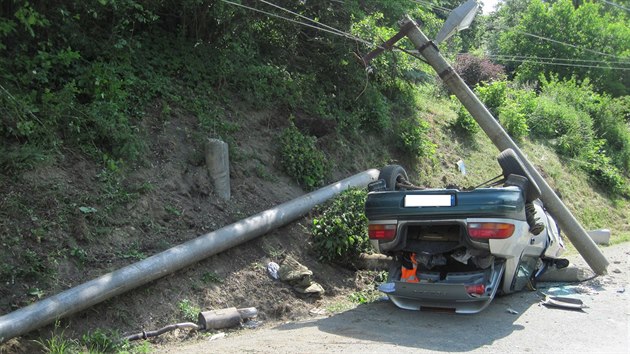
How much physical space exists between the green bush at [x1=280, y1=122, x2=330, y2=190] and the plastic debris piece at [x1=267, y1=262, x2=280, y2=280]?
2.42 metres

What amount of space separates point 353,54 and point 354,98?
963 mm

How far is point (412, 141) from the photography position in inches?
516

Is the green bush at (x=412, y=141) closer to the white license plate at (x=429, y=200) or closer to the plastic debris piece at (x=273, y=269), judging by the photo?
the plastic debris piece at (x=273, y=269)

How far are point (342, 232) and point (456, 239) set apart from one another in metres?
1.93

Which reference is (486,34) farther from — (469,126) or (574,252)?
(574,252)

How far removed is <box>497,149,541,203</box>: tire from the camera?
7.18 meters

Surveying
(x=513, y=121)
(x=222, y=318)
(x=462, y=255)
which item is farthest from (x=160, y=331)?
(x=513, y=121)

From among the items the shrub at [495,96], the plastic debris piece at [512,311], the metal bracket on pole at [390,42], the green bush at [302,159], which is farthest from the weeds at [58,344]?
the shrub at [495,96]

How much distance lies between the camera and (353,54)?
12.6 m

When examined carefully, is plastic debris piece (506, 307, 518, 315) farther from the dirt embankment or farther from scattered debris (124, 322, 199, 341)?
scattered debris (124, 322, 199, 341)

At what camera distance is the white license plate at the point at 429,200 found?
658cm

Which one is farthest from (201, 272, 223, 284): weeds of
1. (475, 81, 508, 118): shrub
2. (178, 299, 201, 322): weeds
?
(475, 81, 508, 118): shrub

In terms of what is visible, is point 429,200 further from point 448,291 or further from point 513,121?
point 513,121

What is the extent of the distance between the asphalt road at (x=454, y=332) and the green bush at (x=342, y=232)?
1144 mm
